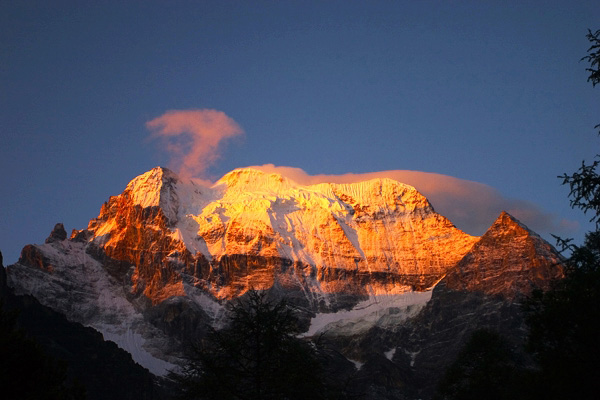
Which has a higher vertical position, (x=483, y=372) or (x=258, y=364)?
(x=483, y=372)

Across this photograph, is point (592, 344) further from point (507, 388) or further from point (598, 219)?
point (507, 388)

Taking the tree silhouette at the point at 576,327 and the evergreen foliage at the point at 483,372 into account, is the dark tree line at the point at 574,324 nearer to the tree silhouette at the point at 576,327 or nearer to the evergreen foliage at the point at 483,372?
the tree silhouette at the point at 576,327

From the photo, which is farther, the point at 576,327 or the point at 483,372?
the point at 483,372

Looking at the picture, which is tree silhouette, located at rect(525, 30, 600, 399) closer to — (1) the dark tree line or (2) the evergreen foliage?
(1) the dark tree line

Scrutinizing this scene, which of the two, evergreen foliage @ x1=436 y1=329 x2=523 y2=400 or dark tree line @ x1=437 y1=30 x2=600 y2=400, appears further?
evergreen foliage @ x1=436 y1=329 x2=523 y2=400

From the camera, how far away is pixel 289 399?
41219 mm

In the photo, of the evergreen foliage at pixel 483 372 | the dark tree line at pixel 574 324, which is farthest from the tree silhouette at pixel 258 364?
the evergreen foliage at pixel 483 372

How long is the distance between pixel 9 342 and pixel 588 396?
80.1ft

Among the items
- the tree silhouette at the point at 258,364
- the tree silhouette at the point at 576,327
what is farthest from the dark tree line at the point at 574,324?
the tree silhouette at the point at 258,364

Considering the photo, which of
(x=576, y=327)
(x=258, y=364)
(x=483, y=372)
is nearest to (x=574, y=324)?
(x=576, y=327)

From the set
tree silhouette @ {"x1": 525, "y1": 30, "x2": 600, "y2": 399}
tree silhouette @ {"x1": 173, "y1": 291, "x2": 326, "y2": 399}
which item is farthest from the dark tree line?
tree silhouette @ {"x1": 173, "y1": 291, "x2": 326, "y2": 399}

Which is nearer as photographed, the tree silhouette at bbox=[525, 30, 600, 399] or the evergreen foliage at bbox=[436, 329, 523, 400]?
the tree silhouette at bbox=[525, 30, 600, 399]

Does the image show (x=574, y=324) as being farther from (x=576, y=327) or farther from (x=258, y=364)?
(x=258, y=364)

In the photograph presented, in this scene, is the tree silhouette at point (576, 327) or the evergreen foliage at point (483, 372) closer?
the tree silhouette at point (576, 327)
